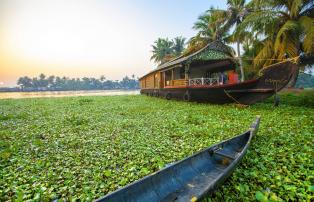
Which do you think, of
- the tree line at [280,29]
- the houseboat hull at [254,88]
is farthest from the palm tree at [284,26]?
the houseboat hull at [254,88]

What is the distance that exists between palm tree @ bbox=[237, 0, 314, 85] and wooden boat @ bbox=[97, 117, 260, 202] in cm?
1224

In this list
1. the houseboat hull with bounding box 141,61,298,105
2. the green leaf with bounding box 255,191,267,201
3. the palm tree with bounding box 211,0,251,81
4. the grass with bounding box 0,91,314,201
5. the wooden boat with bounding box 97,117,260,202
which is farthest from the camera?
the palm tree with bounding box 211,0,251,81

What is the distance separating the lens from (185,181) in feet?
8.59

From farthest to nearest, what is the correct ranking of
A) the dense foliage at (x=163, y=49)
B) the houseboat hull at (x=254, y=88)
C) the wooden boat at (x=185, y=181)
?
the dense foliage at (x=163, y=49) → the houseboat hull at (x=254, y=88) → the wooden boat at (x=185, y=181)

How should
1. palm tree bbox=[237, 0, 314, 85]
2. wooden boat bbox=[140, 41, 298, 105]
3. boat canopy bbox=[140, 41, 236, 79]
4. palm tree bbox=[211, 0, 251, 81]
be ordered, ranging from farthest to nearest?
palm tree bbox=[211, 0, 251, 81], boat canopy bbox=[140, 41, 236, 79], palm tree bbox=[237, 0, 314, 85], wooden boat bbox=[140, 41, 298, 105]

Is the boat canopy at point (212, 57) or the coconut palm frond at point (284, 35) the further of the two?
the boat canopy at point (212, 57)

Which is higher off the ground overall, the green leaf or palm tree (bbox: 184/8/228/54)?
palm tree (bbox: 184/8/228/54)

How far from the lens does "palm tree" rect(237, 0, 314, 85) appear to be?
1299cm

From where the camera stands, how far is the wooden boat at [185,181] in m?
1.97

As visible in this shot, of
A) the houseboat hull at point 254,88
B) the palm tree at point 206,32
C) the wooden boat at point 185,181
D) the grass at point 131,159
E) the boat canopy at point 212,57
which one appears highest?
the palm tree at point 206,32

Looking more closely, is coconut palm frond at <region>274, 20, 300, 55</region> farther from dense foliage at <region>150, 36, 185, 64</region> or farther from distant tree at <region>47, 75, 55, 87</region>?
distant tree at <region>47, 75, 55, 87</region>

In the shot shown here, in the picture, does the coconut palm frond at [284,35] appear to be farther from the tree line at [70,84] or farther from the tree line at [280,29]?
the tree line at [70,84]

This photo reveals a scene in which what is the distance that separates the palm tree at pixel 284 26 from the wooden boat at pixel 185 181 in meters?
12.2

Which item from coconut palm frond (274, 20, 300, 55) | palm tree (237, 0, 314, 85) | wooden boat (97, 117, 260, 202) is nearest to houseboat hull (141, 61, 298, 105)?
palm tree (237, 0, 314, 85)
